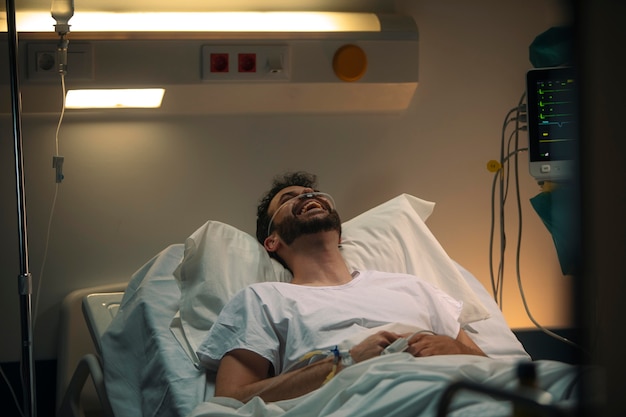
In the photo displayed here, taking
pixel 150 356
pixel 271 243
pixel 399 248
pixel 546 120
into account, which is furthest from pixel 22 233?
pixel 546 120

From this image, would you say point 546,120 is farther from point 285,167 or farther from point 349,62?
point 285,167

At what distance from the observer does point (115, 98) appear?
263cm

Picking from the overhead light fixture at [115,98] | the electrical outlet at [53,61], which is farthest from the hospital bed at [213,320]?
the electrical outlet at [53,61]

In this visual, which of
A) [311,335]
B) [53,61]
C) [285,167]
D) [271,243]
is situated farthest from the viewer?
[285,167]

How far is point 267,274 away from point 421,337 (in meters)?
0.57

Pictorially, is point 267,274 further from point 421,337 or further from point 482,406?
point 482,406

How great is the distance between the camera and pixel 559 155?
7.49 ft

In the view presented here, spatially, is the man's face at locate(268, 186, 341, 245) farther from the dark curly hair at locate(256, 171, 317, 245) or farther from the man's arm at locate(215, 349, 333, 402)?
the man's arm at locate(215, 349, 333, 402)

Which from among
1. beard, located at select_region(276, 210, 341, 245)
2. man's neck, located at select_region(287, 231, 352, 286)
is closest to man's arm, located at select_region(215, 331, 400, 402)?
man's neck, located at select_region(287, 231, 352, 286)

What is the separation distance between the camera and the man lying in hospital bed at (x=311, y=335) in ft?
5.40

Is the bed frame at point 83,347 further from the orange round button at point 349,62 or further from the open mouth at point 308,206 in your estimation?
the orange round button at point 349,62

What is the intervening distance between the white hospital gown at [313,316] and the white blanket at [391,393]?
20 cm

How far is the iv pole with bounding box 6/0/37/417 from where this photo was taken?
197 centimetres

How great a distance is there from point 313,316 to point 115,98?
1038 mm
